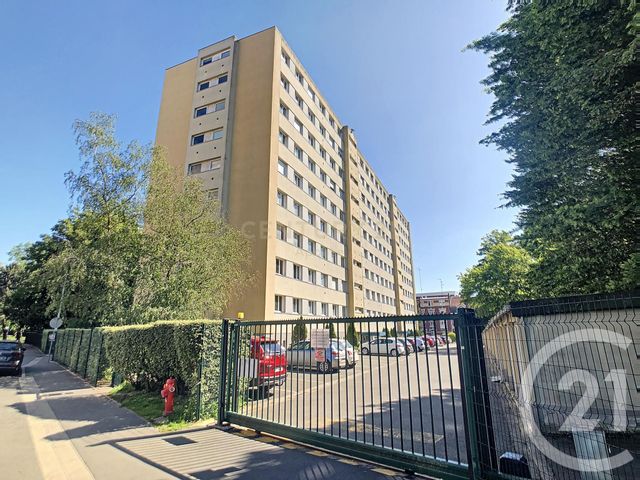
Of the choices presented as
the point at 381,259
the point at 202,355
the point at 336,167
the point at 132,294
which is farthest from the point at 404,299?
the point at 202,355

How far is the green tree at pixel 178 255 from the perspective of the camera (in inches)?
517

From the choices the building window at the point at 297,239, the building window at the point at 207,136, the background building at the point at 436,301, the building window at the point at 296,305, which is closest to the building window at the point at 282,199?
the building window at the point at 297,239

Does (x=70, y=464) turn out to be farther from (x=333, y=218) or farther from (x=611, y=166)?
(x=333, y=218)

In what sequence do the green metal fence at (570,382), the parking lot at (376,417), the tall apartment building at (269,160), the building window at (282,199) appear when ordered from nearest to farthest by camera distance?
the parking lot at (376,417)
the green metal fence at (570,382)
the tall apartment building at (269,160)
the building window at (282,199)

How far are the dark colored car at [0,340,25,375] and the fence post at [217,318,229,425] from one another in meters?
13.7

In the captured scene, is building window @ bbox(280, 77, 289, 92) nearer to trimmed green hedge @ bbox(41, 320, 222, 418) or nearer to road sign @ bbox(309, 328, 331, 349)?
trimmed green hedge @ bbox(41, 320, 222, 418)

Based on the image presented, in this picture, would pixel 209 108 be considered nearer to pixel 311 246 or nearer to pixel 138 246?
pixel 311 246

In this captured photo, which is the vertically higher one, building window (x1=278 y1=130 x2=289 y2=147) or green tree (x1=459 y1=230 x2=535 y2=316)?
building window (x1=278 y1=130 x2=289 y2=147)

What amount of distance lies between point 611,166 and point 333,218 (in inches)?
1206

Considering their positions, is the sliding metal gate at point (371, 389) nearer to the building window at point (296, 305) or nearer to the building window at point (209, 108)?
the building window at point (296, 305)

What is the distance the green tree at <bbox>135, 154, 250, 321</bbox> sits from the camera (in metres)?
13.1

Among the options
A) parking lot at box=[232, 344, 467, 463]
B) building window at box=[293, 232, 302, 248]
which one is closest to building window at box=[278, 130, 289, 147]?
building window at box=[293, 232, 302, 248]

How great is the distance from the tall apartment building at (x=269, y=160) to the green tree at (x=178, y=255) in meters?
7.32

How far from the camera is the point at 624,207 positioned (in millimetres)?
5043
